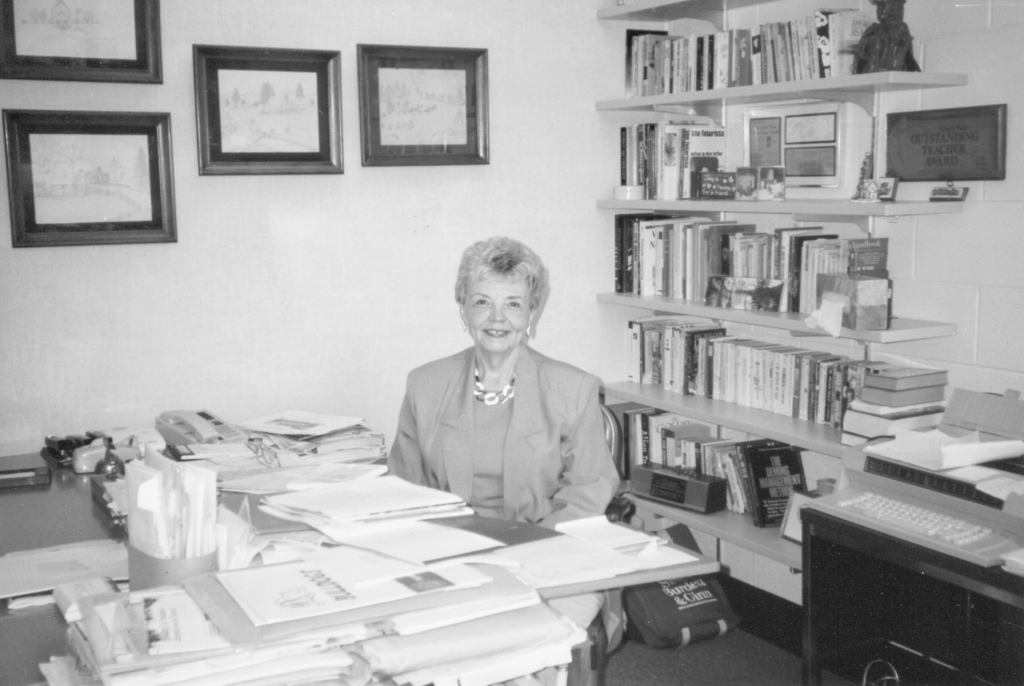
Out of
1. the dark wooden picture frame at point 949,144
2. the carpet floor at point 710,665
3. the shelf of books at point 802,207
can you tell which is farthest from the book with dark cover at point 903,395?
the carpet floor at point 710,665

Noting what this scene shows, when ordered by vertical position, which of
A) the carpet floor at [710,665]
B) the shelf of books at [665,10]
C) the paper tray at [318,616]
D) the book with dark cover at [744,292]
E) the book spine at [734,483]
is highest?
the shelf of books at [665,10]

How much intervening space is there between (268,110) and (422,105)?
1.77 feet

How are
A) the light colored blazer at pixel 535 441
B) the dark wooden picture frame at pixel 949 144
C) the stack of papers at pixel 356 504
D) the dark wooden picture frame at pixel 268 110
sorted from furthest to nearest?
the dark wooden picture frame at pixel 268 110, the dark wooden picture frame at pixel 949 144, the light colored blazer at pixel 535 441, the stack of papers at pixel 356 504

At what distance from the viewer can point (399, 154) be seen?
349 centimetres

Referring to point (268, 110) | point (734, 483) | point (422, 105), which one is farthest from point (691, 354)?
point (268, 110)

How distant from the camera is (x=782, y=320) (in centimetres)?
313

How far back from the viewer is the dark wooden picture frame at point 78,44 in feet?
9.60

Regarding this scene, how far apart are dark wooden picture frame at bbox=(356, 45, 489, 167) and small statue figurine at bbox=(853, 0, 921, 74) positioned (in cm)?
133

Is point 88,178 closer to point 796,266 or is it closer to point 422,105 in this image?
point 422,105

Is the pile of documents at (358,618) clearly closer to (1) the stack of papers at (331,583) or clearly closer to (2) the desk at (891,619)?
(1) the stack of papers at (331,583)

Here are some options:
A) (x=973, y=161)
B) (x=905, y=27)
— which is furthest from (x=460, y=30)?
(x=973, y=161)

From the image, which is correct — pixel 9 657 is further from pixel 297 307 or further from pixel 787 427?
pixel 787 427

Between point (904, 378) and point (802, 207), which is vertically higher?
point (802, 207)

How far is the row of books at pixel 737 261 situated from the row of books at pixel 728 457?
18.6 inches
